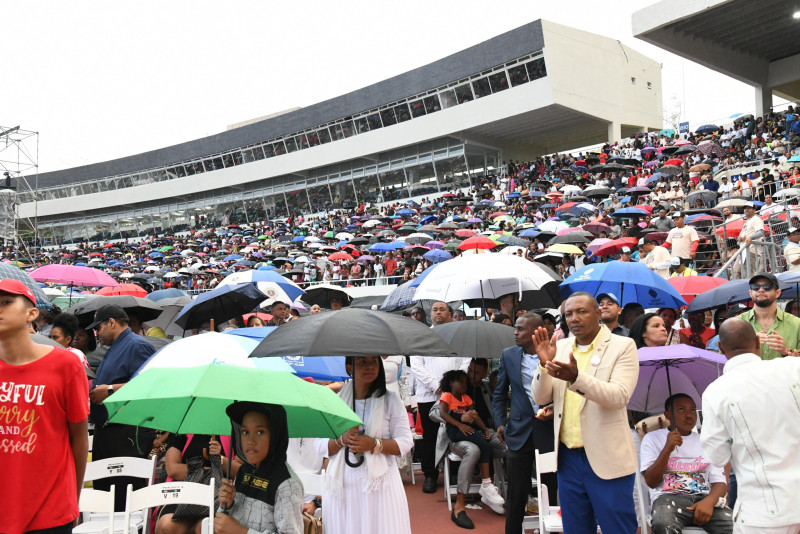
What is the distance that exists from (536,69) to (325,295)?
80.6 ft

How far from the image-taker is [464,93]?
117 feet

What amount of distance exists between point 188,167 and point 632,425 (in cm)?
5237

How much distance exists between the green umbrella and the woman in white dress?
0.70 feet

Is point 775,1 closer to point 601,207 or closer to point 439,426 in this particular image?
point 601,207

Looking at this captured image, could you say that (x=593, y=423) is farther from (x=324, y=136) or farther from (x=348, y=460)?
(x=324, y=136)

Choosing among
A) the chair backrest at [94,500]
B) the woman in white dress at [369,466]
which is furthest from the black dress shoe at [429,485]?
the chair backrest at [94,500]

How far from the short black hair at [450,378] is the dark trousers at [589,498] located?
2.63 m

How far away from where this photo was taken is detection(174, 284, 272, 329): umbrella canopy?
873cm

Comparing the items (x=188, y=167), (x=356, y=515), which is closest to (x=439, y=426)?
(x=356, y=515)

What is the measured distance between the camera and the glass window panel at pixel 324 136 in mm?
43875

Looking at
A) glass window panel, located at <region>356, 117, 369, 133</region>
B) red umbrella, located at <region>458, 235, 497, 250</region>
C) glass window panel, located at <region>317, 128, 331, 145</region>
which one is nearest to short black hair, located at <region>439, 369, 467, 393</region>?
red umbrella, located at <region>458, 235, 497, 250</region>

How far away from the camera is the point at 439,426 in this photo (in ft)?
22.4

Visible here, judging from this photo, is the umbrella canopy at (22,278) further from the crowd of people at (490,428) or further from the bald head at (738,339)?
the bald head at (738,339)

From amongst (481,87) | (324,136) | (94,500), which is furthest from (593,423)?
(324,136)
